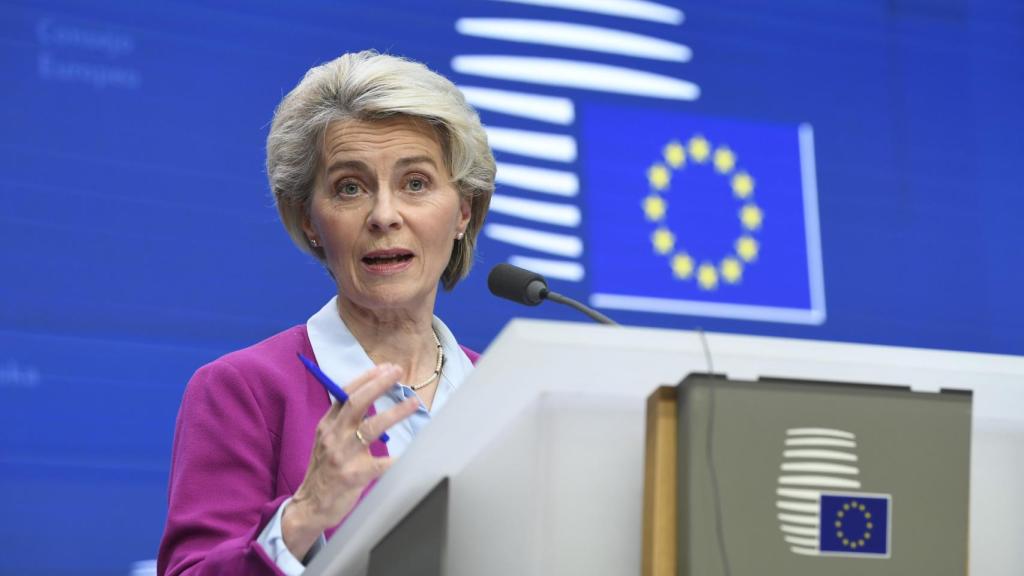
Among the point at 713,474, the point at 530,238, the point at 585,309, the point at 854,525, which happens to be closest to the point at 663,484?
the point at 713,474

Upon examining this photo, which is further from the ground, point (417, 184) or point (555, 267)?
point (555, 267)

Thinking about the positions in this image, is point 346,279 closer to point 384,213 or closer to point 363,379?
point 384,213

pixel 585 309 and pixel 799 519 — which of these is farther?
pixel 585 309

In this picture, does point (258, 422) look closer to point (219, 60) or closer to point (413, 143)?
point (413, 143)

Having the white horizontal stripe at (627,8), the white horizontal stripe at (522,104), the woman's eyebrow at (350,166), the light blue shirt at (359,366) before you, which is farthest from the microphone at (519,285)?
the white horizontal stripe at (627,8)

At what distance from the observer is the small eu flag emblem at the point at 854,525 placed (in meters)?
1.03

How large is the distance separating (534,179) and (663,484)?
7.10 ft

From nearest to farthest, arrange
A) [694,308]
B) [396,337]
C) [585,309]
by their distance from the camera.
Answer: [585,309] < [396,337] < [694,308]

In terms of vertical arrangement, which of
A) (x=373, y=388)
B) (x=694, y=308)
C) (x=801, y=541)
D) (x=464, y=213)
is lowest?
(x=801, y=541)

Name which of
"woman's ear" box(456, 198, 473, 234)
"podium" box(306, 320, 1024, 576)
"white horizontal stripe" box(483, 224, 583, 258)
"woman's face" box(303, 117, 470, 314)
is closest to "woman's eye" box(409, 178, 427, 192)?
"woman's face" box(303, 117, 470, 314)

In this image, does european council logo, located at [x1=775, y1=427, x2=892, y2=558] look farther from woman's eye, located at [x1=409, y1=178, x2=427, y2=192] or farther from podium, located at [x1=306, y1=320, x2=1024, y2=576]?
woman's eye, located at [x1=409, y1=178, x2=427, y2=192]

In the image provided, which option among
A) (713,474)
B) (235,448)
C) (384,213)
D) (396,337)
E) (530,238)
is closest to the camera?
(713,474)

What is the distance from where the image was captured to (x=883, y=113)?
3.54 metres

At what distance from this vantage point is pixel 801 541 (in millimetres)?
1026
